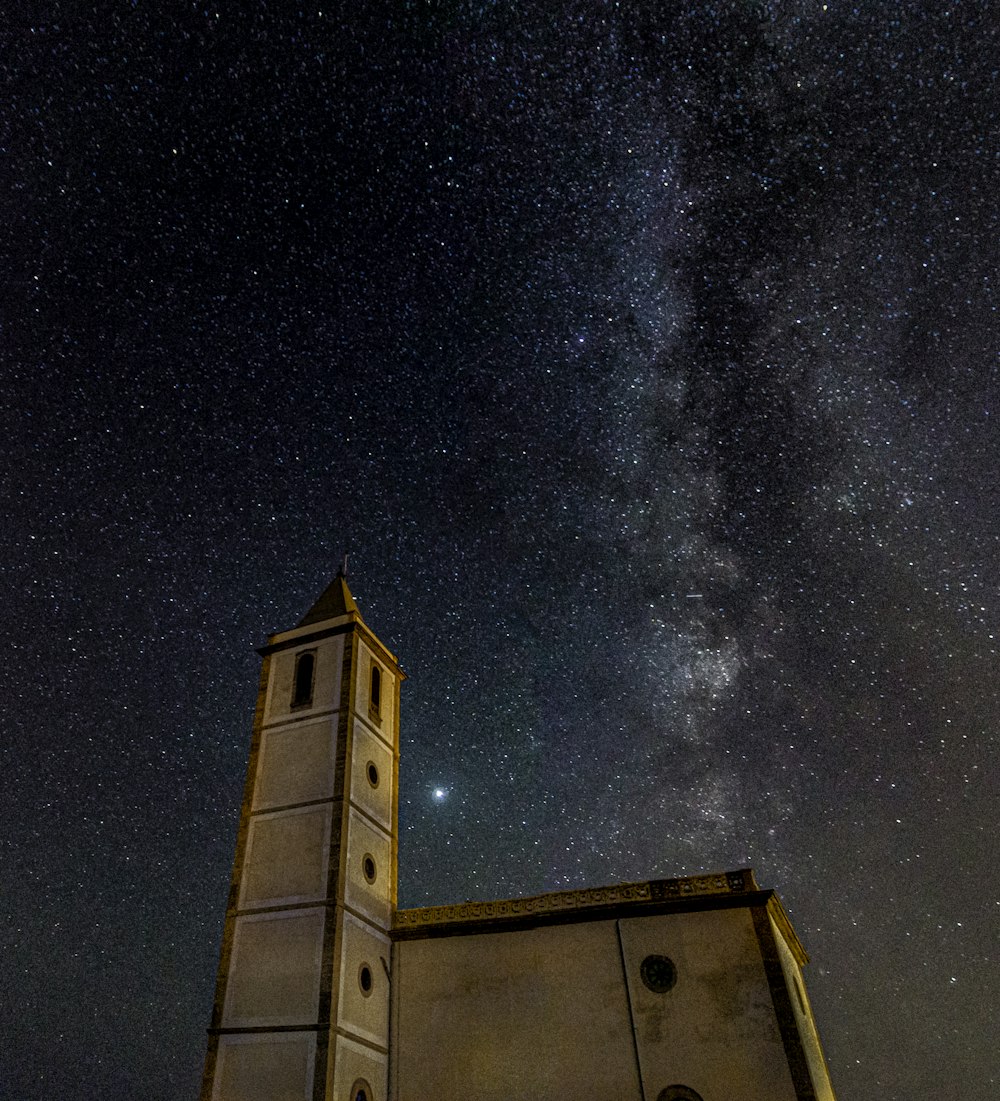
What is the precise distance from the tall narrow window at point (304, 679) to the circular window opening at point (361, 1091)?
32.1 ft

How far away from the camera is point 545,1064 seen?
18734 millimetres

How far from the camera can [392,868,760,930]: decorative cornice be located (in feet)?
64.3

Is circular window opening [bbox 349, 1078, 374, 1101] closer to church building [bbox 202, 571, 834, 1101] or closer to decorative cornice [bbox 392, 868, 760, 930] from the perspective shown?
church building [bbox 202, 571, 834, 1101]

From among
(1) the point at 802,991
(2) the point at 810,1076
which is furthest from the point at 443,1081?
(1) the point at 802,991

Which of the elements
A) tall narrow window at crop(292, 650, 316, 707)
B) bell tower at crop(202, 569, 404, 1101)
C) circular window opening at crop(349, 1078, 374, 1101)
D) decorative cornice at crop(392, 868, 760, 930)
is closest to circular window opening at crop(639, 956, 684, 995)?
decorative cornice at crop(392, 868, 760, 930)

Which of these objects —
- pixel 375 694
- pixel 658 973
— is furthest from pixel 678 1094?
pixel 375 694

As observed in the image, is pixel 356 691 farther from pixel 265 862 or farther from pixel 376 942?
pixel 376 942

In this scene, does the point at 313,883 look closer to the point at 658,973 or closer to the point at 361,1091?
the point at 361,1091

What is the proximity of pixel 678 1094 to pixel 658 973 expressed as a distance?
238cm

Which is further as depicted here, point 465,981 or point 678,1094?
point 465,981

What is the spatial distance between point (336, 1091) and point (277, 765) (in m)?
8.38

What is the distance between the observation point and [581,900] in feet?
67.5

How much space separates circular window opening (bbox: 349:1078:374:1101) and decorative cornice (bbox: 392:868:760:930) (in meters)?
3.84

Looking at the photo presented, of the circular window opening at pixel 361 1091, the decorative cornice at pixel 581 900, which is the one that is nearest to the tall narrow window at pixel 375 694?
the decorative cornice at pixel 581 900
